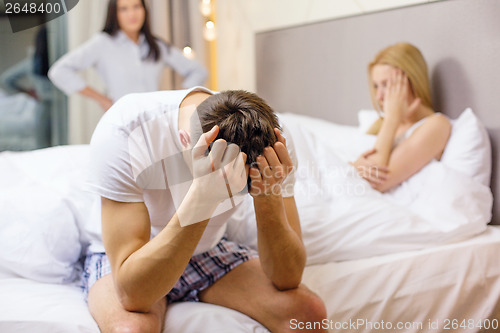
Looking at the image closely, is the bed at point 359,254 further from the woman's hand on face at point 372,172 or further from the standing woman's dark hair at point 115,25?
the standing woman's dark hair at point 115,25

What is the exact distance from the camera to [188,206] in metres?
0.81

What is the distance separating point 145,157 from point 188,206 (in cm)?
16

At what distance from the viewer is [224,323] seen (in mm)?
915

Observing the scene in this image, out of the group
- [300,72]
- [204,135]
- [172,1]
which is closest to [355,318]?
[204,135]

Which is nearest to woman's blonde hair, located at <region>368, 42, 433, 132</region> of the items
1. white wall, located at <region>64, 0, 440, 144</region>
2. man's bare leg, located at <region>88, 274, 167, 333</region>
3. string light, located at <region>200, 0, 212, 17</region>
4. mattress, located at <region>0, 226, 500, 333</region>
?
mattress, located at <region>0, 226, 500, 333</region>

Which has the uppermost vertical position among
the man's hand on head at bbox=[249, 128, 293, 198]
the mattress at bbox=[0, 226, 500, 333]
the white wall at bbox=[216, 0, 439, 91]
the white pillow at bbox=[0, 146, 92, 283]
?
the white wall at bbox=[216, 0, 439, 91]

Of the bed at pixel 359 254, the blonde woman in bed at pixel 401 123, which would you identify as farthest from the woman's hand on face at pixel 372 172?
the bed at pixel 359 254

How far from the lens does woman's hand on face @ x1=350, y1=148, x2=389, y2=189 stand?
142 centimetres

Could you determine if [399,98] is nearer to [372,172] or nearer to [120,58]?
[372,172]

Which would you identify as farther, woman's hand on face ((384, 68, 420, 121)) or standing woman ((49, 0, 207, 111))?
standing woman ((49, 0, 207, 111))

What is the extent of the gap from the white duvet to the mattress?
4cm

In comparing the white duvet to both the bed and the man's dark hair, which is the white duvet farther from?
the man's dark hair

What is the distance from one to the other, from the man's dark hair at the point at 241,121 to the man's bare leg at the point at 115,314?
34cm

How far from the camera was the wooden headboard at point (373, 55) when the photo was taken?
1.36 metres
